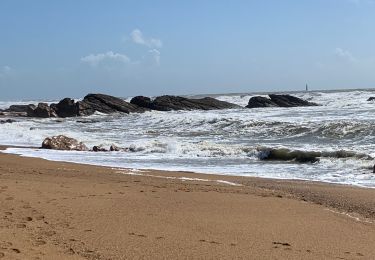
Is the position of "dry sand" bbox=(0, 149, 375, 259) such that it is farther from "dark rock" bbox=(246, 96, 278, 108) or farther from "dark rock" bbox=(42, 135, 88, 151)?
"dark rock" bbox=(246, 96, 278, 108)

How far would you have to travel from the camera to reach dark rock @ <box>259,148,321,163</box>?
44.8ft

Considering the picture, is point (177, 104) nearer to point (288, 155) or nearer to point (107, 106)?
point (107, 106)

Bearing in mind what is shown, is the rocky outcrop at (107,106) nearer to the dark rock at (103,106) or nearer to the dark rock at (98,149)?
the dark rock at (103,106)

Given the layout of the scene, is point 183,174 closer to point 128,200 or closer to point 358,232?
point 128,200

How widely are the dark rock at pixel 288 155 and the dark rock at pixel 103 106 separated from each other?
114 ft

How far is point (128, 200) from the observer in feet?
22.6

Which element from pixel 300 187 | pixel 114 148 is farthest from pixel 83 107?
pixel 300 187

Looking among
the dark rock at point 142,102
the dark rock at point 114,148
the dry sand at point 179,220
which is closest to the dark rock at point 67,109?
the dark rock at point 142,102

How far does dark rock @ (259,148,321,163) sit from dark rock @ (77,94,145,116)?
1370 inches

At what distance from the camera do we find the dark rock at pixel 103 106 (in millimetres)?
48344

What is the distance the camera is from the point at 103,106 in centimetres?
5038

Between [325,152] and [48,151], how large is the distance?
9.34 metres

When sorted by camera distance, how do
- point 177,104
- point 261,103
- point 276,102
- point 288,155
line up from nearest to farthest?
point 288,155 → point 261,103 → point 276,102 → point 177,104

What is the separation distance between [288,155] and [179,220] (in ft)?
29.9
